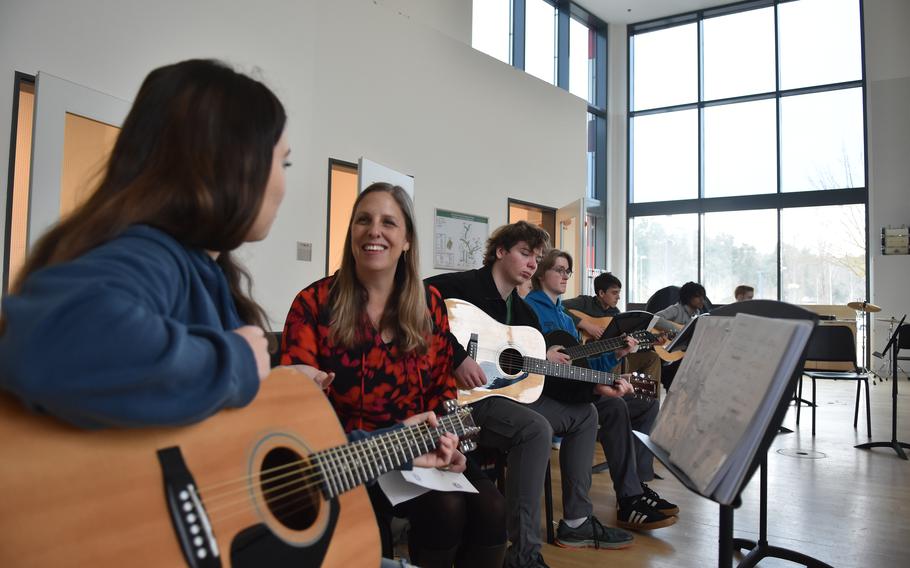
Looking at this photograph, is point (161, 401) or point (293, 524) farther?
point (293, 524)

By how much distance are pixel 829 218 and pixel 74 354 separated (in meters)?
11.3

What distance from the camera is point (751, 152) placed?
1020cm

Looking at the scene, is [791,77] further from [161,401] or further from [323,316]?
[161,401]

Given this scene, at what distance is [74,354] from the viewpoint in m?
0.63

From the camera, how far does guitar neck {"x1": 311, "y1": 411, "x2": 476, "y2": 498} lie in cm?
101

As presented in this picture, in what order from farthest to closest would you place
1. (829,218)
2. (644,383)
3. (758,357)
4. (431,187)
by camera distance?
1. (829,218)
2. (431,187)
3. (644,383)
4. (758,357)

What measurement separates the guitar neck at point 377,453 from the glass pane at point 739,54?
1101cm

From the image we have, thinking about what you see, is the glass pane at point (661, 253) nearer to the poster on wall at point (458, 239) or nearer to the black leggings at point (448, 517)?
the poster on wall at point (458, 239)

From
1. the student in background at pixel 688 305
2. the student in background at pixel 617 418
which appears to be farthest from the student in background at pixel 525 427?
the student in background at pixel 688 305

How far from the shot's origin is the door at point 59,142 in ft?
9.48

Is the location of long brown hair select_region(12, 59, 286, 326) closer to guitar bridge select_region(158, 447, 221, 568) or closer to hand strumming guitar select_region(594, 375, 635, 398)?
guitar bridge select_region(158, 447, 221, 568)

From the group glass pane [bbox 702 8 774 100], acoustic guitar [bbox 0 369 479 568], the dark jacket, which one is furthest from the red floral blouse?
glass pane [bbox 702 8 774 100]

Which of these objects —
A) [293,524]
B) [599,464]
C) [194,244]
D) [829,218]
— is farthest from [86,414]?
[829,218]

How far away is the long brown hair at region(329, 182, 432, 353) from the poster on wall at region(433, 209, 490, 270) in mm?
4156
